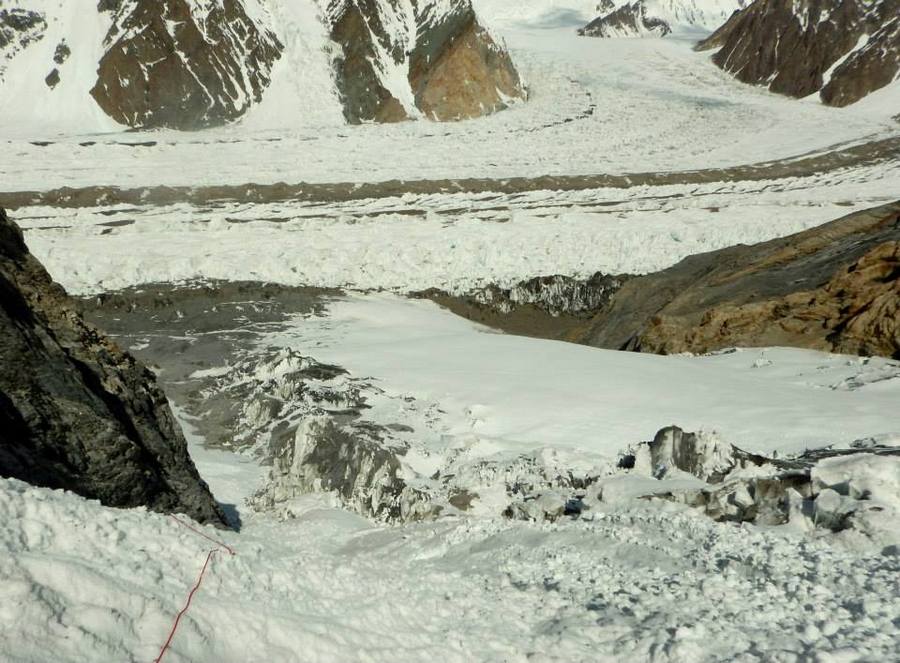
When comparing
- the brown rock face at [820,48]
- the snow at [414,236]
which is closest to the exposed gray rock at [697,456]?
the snow at [414,236]

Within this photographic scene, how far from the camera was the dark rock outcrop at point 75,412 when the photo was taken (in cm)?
507

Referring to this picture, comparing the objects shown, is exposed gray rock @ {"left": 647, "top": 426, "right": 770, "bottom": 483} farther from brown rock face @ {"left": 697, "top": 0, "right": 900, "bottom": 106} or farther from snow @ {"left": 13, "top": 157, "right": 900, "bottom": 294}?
brown rock face @ {"left": 697, "top": 0, "right": 900, "bottom": 106}

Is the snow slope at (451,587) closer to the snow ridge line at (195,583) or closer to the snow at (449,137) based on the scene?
the snow ridge line at (195,583)

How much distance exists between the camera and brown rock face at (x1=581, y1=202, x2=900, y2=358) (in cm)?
1220

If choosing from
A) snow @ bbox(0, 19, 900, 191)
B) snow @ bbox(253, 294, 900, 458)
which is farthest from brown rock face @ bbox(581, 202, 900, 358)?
snow @ bbox(0, 19, 900, 191)

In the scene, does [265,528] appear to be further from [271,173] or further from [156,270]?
[271,173]

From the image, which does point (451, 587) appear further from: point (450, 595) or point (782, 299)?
point (782, 299)

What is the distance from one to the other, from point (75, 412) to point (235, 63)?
33.7m

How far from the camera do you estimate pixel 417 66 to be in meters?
38.0

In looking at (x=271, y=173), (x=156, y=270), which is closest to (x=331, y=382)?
(x=156, y=270)

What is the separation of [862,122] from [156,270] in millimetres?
32161

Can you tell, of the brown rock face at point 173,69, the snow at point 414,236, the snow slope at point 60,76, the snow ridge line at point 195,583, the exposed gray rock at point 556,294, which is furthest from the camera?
the brown rock face at point 173,69

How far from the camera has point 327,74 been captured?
3719 centimetres

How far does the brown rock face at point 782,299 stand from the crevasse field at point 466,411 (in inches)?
32.3
